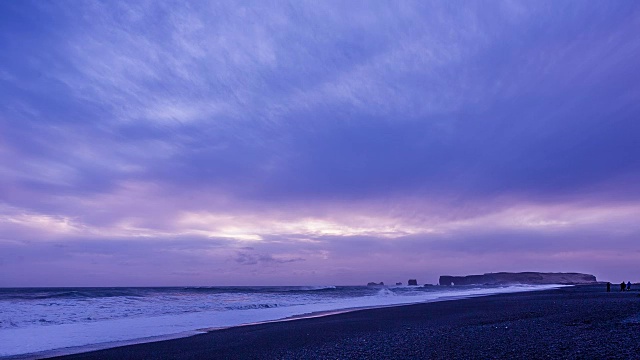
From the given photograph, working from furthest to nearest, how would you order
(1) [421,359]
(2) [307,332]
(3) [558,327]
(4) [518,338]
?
1. (2) [307,332]
2. (3) [558,327]
3. (4) [518,338]
4. (1) [421,359]

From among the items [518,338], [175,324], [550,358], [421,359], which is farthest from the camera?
[175,324]

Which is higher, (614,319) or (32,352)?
(614,319)

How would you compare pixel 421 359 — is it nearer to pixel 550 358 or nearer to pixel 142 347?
pixel 550 358

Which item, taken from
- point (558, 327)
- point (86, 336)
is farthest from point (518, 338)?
point (86, 336)

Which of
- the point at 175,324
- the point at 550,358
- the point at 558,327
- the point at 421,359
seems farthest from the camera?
the point at 175,324

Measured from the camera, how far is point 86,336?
20859 millimetres

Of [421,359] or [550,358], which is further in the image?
[421,359]

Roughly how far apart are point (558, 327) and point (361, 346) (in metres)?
6.88

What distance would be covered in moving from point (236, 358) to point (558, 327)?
10.6 metres

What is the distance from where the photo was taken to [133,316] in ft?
106

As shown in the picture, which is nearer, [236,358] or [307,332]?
[236,358]

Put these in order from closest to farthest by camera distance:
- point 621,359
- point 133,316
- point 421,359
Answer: point 621,359 < point 421,359 < point 133,316

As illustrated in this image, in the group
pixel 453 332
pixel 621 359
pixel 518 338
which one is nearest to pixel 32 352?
pixel 453 332

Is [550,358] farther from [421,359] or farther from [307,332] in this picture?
[307,332]
